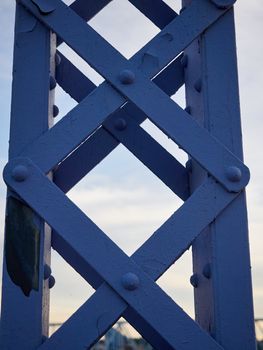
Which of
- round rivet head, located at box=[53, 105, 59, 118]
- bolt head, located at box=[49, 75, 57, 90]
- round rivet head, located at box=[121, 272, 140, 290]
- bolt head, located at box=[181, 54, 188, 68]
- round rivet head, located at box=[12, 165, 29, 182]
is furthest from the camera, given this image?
bolt head, located at box=[181, 54, 188, 68]

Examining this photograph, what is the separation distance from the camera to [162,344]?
281cm

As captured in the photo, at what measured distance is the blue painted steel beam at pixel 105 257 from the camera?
6.88ft

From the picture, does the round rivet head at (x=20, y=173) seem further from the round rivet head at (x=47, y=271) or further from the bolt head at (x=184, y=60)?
the bolt head at (x=184, y=60)

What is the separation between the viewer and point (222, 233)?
2.24 m

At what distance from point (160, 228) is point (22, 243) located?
530 mm

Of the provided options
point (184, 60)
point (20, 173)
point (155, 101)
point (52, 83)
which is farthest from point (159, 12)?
point (20, 173)

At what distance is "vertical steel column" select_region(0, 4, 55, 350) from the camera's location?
2.11 metres

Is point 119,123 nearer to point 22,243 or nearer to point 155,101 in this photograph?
point 155,101

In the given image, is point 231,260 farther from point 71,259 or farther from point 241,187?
point 71,259

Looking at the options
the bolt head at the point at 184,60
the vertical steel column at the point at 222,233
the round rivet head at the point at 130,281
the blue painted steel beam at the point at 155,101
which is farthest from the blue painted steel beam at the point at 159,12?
the round rivet head at the point at 130,281

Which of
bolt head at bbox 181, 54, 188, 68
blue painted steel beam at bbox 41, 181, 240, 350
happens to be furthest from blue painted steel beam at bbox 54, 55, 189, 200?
blue painted steel beam at bbox 41, 181, 240, 350

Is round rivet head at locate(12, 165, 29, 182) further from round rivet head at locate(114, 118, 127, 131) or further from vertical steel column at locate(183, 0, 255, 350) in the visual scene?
Answer: round rivet head at locate(114, 118, 127, 131)

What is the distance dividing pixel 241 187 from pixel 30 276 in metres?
0.88

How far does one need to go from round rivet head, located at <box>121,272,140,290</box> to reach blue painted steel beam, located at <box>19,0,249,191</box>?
1.68 ft
